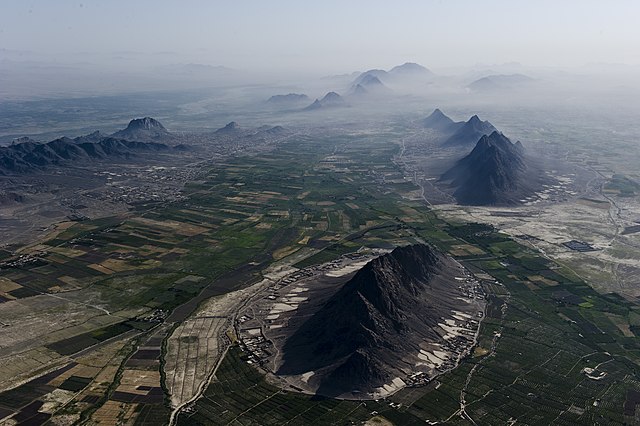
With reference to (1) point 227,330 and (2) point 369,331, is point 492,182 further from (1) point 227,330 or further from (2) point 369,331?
(1) point 227,330

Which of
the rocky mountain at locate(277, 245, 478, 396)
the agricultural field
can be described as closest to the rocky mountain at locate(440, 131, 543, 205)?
the agricultural field

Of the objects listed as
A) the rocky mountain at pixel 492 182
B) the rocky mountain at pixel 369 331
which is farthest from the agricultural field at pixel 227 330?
the rocky mountain at pixel 492 182

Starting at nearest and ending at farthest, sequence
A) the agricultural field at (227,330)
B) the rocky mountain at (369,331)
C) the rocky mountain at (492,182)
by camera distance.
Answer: the agricultural field at (227,330) < the rocky mountain at (369,331) < the rocky mountain at (492,182)

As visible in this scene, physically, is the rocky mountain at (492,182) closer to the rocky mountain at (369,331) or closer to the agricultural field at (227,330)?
the agricultural field at (227,330)

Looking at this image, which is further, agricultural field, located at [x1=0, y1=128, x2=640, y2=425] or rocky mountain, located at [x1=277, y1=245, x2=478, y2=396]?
rocky mountain, located at [x1=277, y1=245, x2=478, y2=396]

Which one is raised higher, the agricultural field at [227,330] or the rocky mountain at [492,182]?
the rocky mountain at [492,182]

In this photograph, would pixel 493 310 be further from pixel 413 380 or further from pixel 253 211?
pixel 253 211

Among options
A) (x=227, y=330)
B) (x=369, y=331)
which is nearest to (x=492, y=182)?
(x=369, y=331)

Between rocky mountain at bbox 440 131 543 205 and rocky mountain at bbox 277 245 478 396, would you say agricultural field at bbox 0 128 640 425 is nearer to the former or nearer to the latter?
rocky mountain at bbox 277 245 478 396
